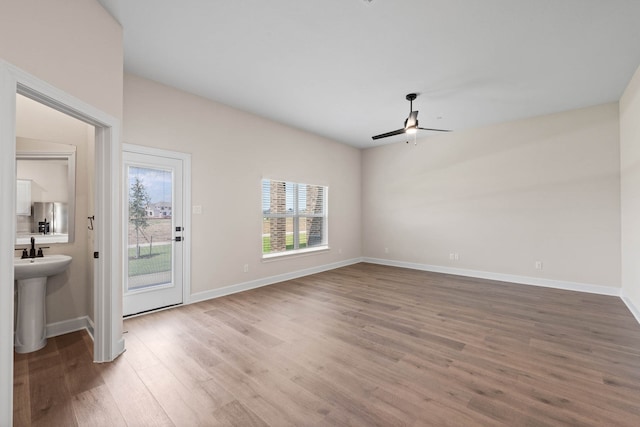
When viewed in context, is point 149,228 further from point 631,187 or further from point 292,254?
point 631,187

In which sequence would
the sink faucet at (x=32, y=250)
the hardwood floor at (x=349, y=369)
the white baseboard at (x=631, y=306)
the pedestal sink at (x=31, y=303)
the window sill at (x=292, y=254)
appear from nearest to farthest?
1. the hardwood floor at (x=349, y=369)
2. the pedestal sink at (x=31, y=303)
3. the sink faucet at (x=32, y=250)
4. the white baseboard at (x=631, y=306)
5. the window sill at (x=292, y=254)

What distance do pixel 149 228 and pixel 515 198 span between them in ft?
20.4

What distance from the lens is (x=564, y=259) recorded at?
15.3 ft

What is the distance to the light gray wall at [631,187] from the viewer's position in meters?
3.37

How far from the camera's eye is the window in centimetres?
524

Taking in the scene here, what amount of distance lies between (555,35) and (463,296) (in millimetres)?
3494

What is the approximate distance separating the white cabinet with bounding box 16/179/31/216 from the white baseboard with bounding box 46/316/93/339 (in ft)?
4.10

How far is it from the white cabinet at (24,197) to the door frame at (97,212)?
129cm

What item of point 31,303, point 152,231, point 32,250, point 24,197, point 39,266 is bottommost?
point 31,303

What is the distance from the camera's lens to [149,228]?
142 inches

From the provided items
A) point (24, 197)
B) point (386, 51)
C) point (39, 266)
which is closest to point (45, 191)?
point (24, 197)

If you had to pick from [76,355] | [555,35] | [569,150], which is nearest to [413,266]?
[569,150]

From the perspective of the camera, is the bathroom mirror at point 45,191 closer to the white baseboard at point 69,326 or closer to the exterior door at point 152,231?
the exterior door at point 152,231

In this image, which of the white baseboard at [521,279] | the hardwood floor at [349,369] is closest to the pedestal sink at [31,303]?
the hardwood floor at [349,369]
